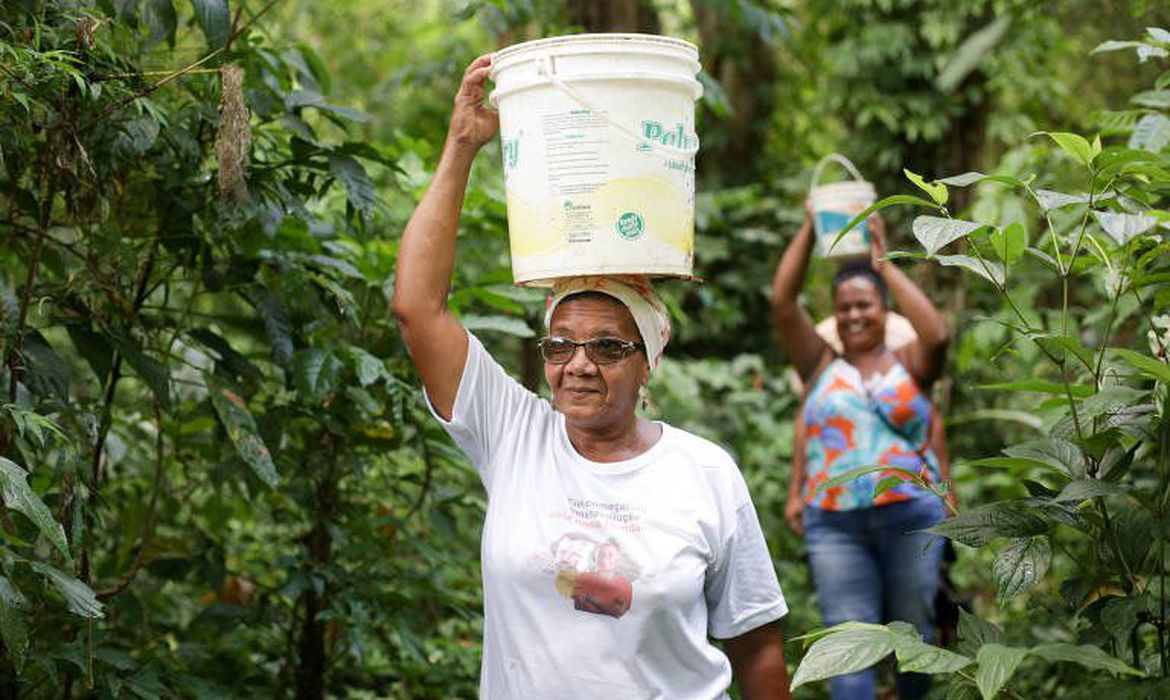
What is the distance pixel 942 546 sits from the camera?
492 cm

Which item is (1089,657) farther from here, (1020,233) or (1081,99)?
(1081,99)

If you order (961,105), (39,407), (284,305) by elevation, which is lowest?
(39,407)

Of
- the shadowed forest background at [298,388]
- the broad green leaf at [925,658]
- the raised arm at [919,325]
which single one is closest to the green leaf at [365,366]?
the shadowed forest background at [298,388]

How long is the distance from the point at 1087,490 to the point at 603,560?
0.85 meters

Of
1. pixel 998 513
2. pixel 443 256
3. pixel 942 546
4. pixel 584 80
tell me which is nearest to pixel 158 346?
pixel 443 256

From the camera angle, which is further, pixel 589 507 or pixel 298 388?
pixel 298 388

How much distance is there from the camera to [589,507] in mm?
2639

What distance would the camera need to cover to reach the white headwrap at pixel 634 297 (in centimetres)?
276

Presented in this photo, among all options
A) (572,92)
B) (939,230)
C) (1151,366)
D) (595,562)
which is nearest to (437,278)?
(572,92)

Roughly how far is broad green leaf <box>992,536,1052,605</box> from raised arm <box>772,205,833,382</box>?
2575mm

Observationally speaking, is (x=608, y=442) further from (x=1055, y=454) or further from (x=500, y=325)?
(x=500, y=325)

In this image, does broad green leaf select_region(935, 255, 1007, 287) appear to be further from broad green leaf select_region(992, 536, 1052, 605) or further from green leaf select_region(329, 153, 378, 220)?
green leaf select_region(329, 153, 378, 220)

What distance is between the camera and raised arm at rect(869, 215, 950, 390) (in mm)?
4738

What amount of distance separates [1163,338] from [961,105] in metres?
6.18
